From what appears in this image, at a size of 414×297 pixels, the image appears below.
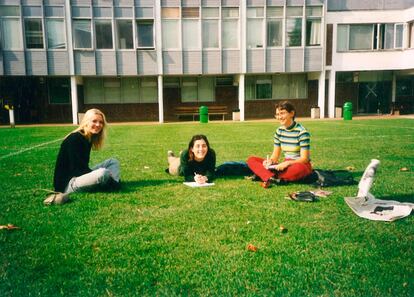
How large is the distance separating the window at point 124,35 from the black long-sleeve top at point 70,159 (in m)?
21.1

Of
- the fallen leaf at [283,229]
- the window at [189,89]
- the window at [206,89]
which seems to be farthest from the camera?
the window at [206,89]

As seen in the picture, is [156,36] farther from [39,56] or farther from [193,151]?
[193,151]

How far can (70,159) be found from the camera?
18.8ft

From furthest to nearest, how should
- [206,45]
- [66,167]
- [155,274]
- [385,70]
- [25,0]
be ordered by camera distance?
[385,70] → [206,45] → [25,0] → [66,167] → [155,274]

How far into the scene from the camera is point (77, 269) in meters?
3.26

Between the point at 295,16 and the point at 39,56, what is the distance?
17.2m

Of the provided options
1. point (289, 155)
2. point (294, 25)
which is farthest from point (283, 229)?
point (294, 25)

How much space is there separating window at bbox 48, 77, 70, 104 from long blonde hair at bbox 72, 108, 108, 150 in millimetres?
23731

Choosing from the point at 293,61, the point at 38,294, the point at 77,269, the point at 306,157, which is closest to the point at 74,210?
the point at 77,269

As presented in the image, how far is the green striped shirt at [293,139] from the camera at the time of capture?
20.3 ft

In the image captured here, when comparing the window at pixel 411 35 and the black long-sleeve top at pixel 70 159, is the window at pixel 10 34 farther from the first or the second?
the window at pixel 411 35

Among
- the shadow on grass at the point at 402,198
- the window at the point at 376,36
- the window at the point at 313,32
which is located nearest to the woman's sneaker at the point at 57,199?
the shadow on grass at the point at 402,198

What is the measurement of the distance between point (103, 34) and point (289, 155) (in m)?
21.9

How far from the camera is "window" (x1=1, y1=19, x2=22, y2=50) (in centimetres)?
2442
